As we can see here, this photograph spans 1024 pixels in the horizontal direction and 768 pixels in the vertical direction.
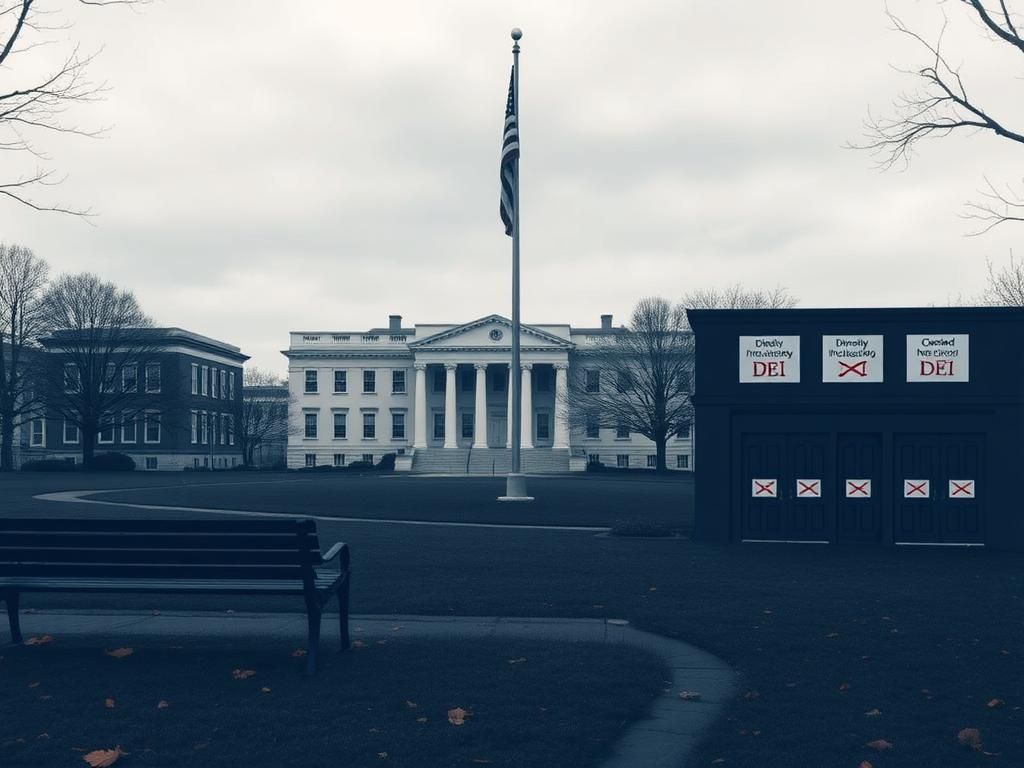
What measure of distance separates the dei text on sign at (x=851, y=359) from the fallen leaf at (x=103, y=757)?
49.7ft

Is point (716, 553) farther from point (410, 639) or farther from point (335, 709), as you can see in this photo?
point (335, 709)

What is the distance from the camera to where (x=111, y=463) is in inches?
2790

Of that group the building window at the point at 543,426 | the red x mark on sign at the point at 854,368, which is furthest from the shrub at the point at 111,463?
the red x mark on sign at the point at 854,368

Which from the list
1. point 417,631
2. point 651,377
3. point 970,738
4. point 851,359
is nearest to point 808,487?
point 851,359

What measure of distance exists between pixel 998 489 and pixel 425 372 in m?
75.9

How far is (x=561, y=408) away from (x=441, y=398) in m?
13.0

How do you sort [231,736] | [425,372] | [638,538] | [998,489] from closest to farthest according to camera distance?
[231,736]
[998,489]
[638,538]
[425,372]

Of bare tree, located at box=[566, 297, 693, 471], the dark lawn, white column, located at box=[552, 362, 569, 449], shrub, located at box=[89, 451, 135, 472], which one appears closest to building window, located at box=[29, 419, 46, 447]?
shrub, located at box=[89, 451, 135, 472]

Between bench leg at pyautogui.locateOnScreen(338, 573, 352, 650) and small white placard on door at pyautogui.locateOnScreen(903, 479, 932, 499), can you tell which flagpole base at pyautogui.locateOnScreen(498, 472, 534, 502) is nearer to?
small white placard on door at pyautogui.locateOnScreen(903, 479, 932, 499)

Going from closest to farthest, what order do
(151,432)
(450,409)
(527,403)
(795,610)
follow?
1. (795,610)
2. (151,432)
3. (527,403)
4. (450,409)

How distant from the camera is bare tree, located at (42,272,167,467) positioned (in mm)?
69188

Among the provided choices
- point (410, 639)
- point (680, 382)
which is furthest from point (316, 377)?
point (410, 639)

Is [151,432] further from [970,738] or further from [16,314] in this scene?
[970,738]

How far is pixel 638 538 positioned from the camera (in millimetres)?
19641
